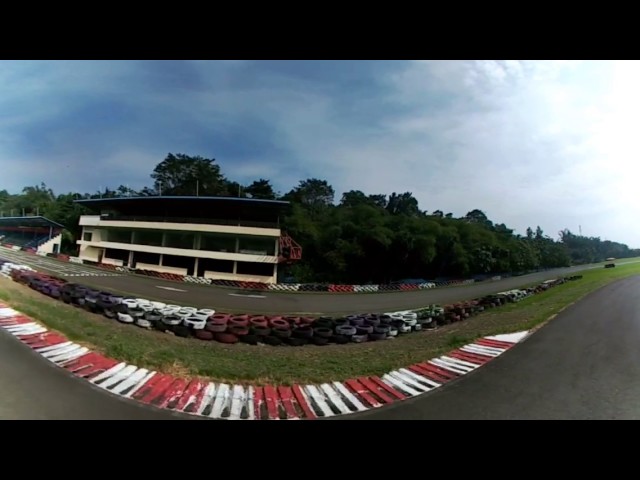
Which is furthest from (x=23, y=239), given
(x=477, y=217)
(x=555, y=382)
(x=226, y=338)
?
(x=555, y=382)

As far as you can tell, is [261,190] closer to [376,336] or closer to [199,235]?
[199,235]

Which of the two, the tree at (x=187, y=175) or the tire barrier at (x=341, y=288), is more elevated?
the tree at (x=187, y=175)

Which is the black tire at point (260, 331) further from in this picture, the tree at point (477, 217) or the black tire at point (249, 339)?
the tree at point (477, 217)

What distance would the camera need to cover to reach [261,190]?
6.71 ft

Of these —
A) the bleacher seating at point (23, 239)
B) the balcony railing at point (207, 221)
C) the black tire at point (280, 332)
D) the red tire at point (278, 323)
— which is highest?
the balcony railing at point (207, 221)

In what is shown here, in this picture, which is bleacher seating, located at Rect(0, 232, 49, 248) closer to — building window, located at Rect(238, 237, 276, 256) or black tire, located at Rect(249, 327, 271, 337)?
building window, located at Rect(238, 237, 276, 256)

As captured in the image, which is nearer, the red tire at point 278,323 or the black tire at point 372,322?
the red tire at point 278,323

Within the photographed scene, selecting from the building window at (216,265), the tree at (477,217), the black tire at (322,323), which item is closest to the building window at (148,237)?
the building window at (216,265)

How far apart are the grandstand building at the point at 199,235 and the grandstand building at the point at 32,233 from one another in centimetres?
45

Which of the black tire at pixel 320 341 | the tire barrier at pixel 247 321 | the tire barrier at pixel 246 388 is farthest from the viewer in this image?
the black tire at pixel 320 341

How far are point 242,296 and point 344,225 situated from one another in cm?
93

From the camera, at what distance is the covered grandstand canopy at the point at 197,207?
2.05 meters
